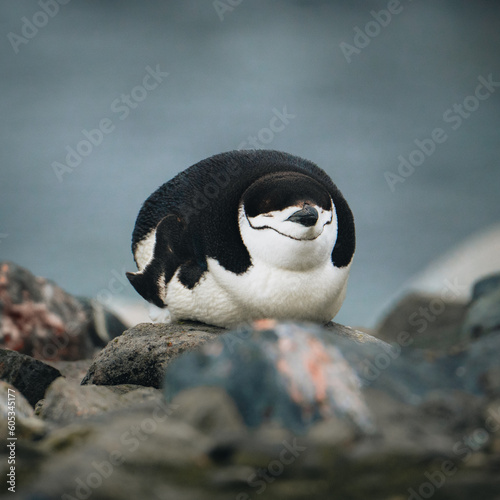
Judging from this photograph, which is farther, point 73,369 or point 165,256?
point 73,369

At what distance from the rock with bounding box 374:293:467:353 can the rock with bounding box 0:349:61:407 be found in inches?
196

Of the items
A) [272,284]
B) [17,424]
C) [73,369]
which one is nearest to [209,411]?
[17,424]

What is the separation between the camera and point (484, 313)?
281 cm

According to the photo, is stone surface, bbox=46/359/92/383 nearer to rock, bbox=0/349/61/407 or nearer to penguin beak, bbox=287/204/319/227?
rock, bbox=0/349/61/407

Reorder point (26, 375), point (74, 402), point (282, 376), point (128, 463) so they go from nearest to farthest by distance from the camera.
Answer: point (128, 463) → point (282, 376) → point (74, 402) → point (26, 375)

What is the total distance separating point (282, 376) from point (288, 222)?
5.24 feet

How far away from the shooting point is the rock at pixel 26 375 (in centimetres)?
411

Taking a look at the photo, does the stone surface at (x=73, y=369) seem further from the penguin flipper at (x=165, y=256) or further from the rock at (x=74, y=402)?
the rock at (x=74, y=402)

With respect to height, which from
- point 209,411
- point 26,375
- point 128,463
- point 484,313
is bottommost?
point 128,463

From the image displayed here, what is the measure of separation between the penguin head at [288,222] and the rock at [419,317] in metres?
4.33

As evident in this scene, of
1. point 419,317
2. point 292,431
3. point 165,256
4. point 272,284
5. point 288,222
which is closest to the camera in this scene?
point 292,431

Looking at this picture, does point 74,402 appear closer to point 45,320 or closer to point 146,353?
point 146,353

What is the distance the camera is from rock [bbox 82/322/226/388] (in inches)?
163

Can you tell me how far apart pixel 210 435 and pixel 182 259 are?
2408 millimetres
